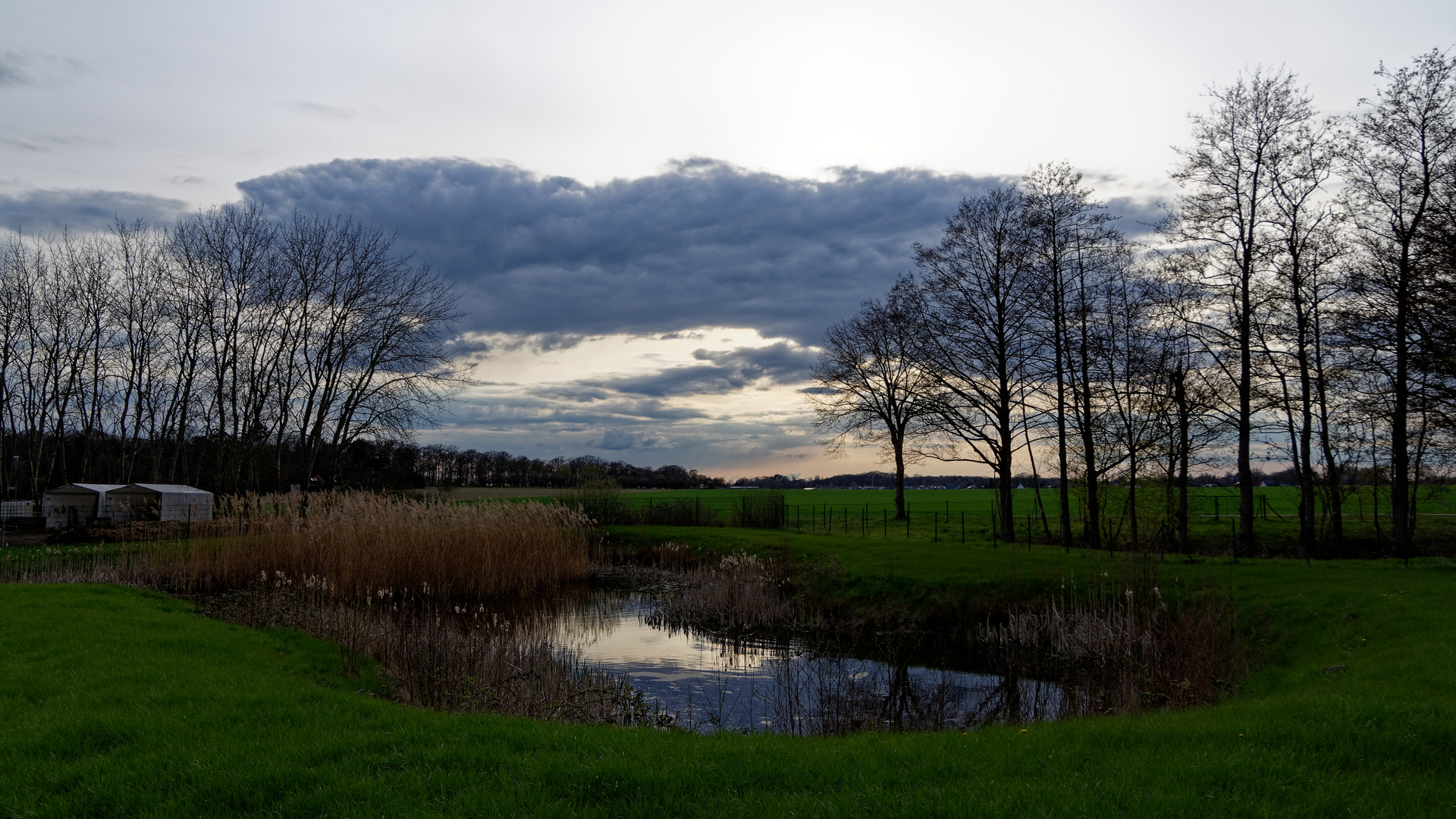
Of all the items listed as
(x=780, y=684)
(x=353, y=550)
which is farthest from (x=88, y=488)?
(x=780, y=684)

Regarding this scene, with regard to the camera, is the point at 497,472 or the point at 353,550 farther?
the point at 497,472

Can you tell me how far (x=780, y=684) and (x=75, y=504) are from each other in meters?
31.4

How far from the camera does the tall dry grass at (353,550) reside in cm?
1535

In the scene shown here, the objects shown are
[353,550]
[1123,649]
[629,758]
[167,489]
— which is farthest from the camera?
[167,489]

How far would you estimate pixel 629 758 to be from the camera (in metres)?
5.02

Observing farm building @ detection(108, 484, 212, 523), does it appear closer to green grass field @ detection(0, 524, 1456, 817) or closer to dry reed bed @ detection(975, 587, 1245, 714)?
green grass field @ detection(0, 524, 1456, 817)

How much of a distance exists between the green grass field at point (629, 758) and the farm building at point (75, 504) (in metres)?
25.4

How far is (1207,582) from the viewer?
512 inches

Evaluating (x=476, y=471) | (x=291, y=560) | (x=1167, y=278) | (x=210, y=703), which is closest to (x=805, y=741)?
(x=210, y=703)

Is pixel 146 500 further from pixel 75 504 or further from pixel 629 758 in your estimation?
pixel 629 758

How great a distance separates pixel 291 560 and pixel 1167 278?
2415cm

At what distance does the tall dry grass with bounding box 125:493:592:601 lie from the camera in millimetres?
15352

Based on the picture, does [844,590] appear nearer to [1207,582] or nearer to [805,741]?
[1207,582]

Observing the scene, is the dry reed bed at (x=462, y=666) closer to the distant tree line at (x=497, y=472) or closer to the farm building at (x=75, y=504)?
the farm building at (x=75, y=504)
